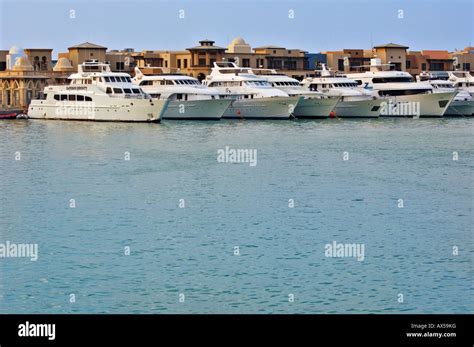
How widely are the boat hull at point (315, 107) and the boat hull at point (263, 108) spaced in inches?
64.6

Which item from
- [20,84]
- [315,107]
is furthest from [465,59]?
[20,84]

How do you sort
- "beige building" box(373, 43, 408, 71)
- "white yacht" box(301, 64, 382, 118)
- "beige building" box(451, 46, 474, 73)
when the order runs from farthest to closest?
"beige building" box(451, 46, 474, 73)
"beige building" box(373, 43, 408, 71)
"white yacht" box(301, 64, 382, 118)

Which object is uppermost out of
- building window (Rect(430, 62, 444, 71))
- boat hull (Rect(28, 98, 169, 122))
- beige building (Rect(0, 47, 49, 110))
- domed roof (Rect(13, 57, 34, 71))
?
building window (Rect(430, 62, 444, 71))

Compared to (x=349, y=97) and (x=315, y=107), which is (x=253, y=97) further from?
(x=349, y=97)

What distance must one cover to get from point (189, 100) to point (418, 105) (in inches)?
819

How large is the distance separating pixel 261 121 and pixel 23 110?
77.6 ft

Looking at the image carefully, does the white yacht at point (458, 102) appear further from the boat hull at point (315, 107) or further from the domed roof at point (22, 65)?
the domed roof at point (22, 65)

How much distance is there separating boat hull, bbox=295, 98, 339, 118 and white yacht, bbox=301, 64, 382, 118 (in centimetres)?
152

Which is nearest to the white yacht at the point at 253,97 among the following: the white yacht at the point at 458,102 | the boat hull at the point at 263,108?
the boat hull at the point at 263,108

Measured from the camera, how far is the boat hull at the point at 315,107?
78.9m

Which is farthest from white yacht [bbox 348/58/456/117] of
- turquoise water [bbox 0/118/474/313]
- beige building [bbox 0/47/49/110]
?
beige building [bbox 0/47/49/110]

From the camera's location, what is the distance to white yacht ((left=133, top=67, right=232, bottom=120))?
75.1 metres

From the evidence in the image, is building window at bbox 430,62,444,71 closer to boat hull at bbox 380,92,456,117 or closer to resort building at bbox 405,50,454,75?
resort building at bbox 405,50,454,75
